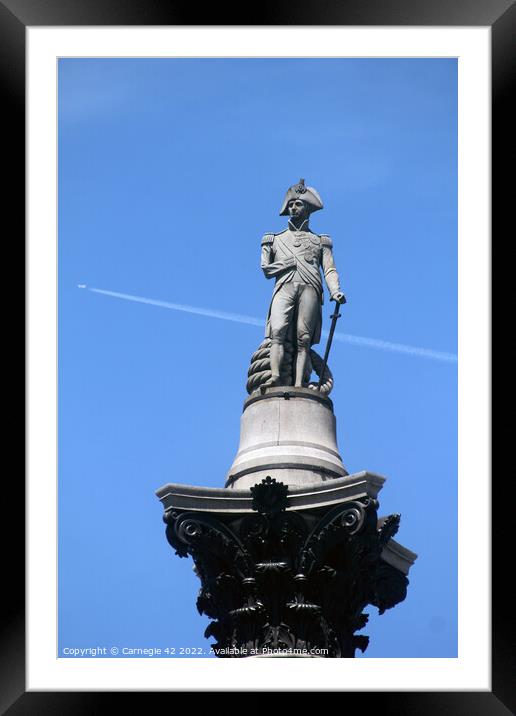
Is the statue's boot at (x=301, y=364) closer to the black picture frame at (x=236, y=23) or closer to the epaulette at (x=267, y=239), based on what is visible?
the epaulette at (x=267, y=239)

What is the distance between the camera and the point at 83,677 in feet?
71.3

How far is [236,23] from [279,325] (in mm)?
12326

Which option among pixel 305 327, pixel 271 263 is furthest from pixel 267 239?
pixel 305 327

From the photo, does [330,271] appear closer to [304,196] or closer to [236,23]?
[304,196]

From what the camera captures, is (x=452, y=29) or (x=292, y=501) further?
(x=292, y=501)
